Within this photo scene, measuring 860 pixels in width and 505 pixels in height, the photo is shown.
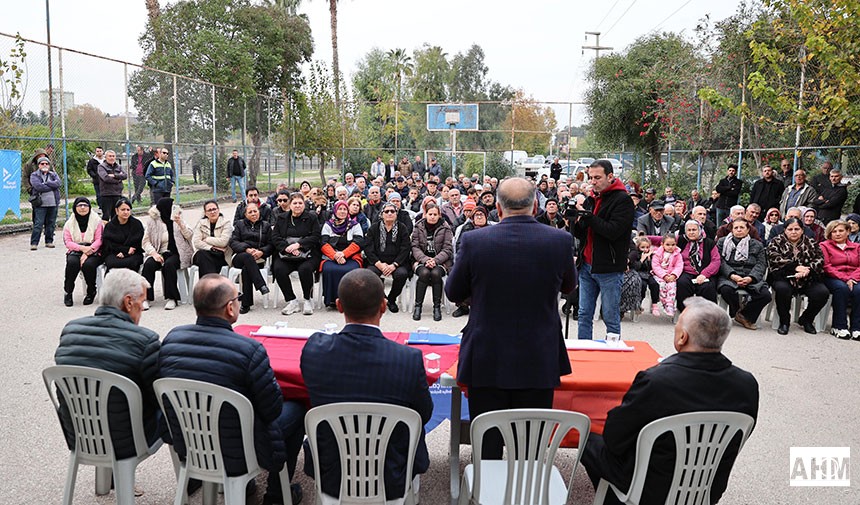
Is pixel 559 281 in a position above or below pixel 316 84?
below

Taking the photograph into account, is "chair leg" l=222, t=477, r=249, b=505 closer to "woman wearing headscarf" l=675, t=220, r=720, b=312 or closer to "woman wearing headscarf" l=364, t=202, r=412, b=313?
"woman wearing headscarf" l=364, t=202, r=412, b=313

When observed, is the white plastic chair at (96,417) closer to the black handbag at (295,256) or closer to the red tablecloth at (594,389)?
the red tablecloth at (594,389)

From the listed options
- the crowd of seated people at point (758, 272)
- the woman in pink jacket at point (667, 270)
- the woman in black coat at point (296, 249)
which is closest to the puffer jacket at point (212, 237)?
the woman in black coat at point (296, 249)

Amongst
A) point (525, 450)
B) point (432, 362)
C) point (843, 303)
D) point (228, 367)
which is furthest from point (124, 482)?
point (843, 303)

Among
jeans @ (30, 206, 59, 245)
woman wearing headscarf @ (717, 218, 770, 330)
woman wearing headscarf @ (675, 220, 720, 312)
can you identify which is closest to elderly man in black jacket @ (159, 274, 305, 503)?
woman wearing headscarf @ (675, 220, 720, 312)

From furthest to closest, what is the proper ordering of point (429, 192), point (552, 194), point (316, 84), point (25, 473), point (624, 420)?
point (316, 84)
point (552, 194)
point (429, 192)
point (25, 473)
point (624, 420)

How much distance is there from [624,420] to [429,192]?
10.4m

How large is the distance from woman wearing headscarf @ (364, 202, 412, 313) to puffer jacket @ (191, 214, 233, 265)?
1672 millimetres

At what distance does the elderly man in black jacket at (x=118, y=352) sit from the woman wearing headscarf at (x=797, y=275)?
22.2ft

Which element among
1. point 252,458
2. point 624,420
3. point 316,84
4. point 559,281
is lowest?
point 252,458

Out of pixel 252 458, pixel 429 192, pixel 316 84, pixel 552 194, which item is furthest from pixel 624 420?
pixel 316 84

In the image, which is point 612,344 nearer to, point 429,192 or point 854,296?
point 854,296

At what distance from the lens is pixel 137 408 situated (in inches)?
121

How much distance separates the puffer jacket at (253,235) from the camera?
327 inches
